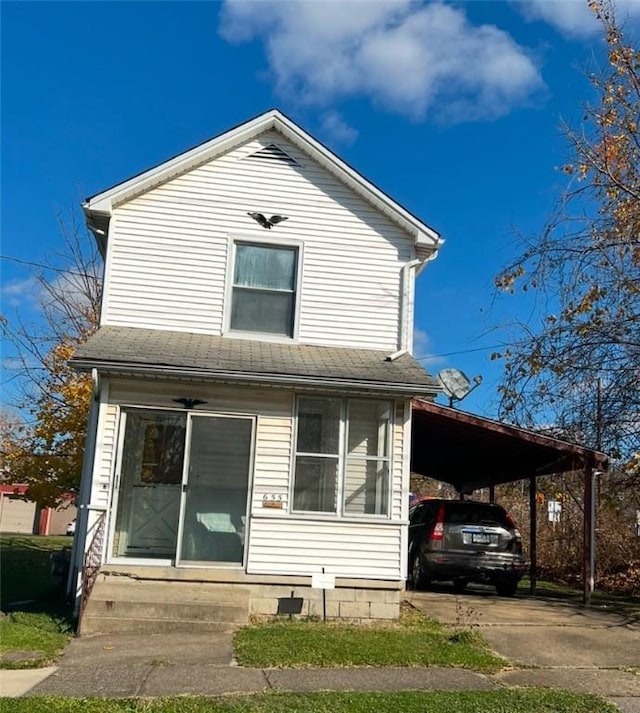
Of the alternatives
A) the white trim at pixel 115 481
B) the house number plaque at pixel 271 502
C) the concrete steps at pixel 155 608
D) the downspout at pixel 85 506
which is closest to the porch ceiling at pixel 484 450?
the house number plaque at pixel 271 502

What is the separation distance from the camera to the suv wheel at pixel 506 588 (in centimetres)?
1288

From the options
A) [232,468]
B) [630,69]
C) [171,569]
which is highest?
[630,69]

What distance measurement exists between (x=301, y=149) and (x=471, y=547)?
286 inches

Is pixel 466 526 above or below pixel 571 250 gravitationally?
below

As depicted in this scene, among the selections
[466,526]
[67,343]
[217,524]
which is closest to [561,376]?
[466,526]

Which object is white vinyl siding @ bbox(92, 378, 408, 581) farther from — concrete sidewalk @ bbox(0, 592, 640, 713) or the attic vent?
the attic vent

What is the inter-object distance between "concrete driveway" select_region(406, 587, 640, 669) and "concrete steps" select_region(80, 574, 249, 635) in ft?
9.95

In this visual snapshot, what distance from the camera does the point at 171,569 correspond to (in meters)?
9.69

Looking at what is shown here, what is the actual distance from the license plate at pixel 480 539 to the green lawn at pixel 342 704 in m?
6.12

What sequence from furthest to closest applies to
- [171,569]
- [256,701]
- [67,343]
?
[67,343]
[171,569]
[256,701]

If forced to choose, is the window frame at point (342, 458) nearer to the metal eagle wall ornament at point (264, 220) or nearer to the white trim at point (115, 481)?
the white trim at point (115, 481)

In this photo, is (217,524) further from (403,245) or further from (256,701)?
(403,245)

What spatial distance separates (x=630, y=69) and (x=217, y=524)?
955cm

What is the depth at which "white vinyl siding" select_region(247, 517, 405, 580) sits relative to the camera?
9891 millimetres
